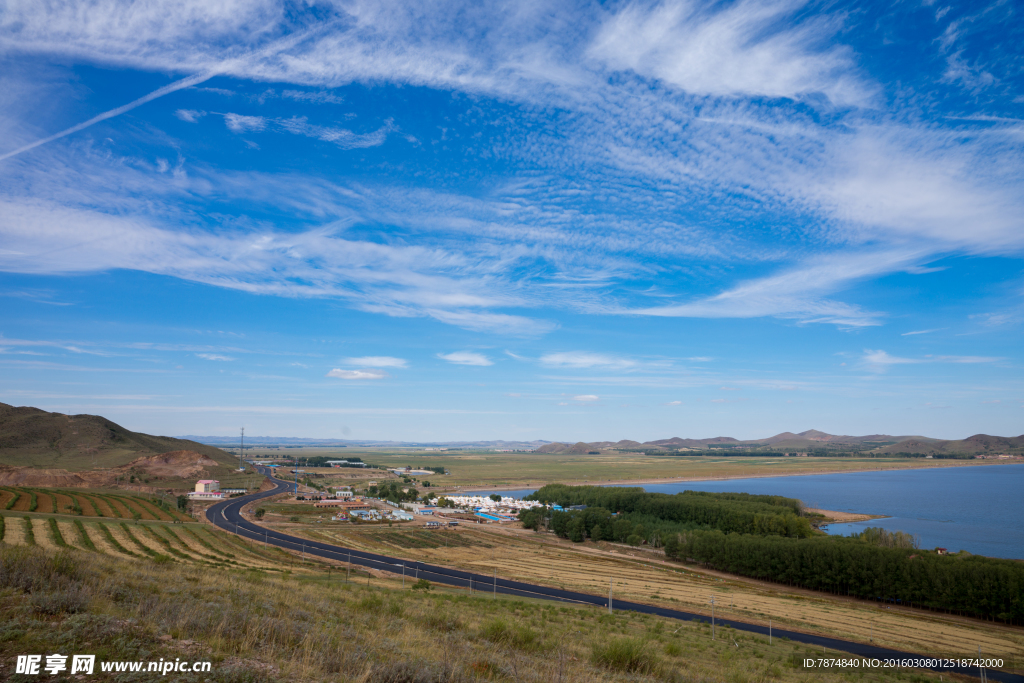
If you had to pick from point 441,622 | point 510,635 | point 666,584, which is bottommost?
point 666,584

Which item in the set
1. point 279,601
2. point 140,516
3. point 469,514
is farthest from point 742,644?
point 469,514

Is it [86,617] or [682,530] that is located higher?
[86,617]

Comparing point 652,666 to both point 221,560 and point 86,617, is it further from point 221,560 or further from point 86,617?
point 221,560

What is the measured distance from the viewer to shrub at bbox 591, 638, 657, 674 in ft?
43.7

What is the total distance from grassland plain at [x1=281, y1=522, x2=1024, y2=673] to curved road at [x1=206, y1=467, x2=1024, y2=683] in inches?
92.4

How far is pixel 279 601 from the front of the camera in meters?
14.9

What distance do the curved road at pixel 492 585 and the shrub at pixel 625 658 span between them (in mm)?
21805

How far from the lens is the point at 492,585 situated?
50.0 metres

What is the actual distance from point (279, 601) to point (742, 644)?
25607mm

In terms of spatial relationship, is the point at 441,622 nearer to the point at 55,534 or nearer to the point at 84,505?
the point at 55,534

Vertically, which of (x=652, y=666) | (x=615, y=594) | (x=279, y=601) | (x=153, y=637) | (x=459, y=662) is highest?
(x=153, y=637)

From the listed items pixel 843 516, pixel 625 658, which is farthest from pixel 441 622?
pixel 843 516

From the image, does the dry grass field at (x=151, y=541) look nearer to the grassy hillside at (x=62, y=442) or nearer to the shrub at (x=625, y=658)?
the shrub at (x=625, y=658)

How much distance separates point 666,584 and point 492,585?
22352 millimetres
